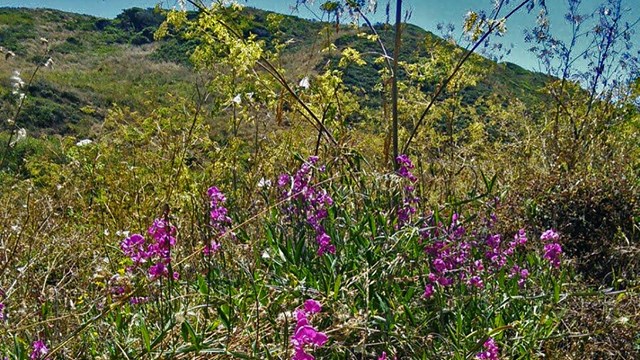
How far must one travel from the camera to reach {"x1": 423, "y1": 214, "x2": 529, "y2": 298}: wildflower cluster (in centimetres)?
188

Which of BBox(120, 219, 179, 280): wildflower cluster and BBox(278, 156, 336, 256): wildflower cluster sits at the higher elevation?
BBox(278, 156, 336, 256): wildflower cluster

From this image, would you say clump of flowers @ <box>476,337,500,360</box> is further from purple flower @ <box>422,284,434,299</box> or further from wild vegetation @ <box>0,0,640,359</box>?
purple flower @ <box>422,284,434,299</box>

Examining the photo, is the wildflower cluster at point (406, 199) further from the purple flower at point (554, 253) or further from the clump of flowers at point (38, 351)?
the clump of flowers at point (38, 351)

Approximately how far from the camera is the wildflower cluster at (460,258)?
188cm

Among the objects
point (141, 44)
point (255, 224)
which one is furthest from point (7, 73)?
point (255, 224)

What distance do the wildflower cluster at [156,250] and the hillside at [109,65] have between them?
1923 mm

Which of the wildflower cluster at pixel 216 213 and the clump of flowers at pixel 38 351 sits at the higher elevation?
the wildflower cluster at pixel 216 213

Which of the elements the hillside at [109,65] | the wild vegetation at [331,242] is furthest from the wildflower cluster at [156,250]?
the hillside at [109,65]

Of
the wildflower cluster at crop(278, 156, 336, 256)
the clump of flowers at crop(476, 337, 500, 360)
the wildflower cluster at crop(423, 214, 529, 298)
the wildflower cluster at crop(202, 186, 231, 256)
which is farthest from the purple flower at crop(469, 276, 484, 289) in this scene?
the wildflower cluster at crop(202, 186, 231, 256)

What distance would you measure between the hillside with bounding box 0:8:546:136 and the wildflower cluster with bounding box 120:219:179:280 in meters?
1.92

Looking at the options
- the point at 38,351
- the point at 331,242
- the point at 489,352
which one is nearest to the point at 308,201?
the point at 331,242

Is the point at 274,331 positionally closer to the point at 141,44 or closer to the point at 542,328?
the point at 542,328

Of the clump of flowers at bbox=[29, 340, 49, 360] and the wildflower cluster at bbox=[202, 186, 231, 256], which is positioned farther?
the wildflower cluster at bbox=[202, 186, 231, 256]

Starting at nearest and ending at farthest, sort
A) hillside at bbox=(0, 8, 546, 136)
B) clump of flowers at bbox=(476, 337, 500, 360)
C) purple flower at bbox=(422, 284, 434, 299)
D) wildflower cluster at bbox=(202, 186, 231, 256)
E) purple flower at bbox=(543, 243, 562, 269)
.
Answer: clump of flowers at bbox=(476, 337, 500, 360) → purple flower at bbox=(422, 284, 434, 299) → purple flower at bbox=(543, 243, 562, 269) → wildflower cluster at bbox=(202, 186, 231, 256) → hillside at bbox=(0, 8, 546, 136)
